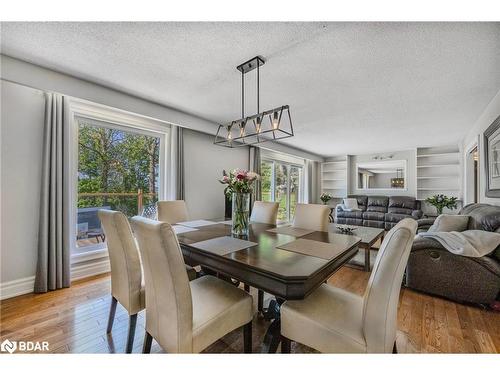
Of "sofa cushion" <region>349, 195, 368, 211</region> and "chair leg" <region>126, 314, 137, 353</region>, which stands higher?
"sofa cushion" <region>349, 195, 368, 211</region>

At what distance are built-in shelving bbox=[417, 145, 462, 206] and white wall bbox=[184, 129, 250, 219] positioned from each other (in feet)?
18.2

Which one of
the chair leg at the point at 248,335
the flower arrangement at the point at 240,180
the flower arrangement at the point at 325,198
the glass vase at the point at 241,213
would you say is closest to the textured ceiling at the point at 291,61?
the flower arrangement at the point at 240,180

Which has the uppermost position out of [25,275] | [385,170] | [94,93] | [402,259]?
[94,93]

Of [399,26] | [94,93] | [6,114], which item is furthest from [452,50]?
[6,114]

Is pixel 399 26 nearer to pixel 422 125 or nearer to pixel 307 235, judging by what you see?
pixel 307 235

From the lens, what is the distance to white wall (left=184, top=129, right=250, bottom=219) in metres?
3.81

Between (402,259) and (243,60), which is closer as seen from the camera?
(402,259)

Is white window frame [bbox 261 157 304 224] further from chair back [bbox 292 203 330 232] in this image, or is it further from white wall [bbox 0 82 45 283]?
white wall [bbox 0 82 45 283]

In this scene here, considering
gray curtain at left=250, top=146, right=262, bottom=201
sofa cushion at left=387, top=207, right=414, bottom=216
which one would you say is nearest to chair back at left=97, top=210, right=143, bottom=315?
gray curtain at left=250, top=146, right=262, bottom=201

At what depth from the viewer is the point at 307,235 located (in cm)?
196

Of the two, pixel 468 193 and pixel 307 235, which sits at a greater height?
pixel 468 193

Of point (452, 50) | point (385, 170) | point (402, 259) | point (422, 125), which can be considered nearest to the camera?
point (402, 259)

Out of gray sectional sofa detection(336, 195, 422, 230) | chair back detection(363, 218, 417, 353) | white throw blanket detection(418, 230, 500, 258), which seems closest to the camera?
chair back detection(363, 218, 417, 353)
